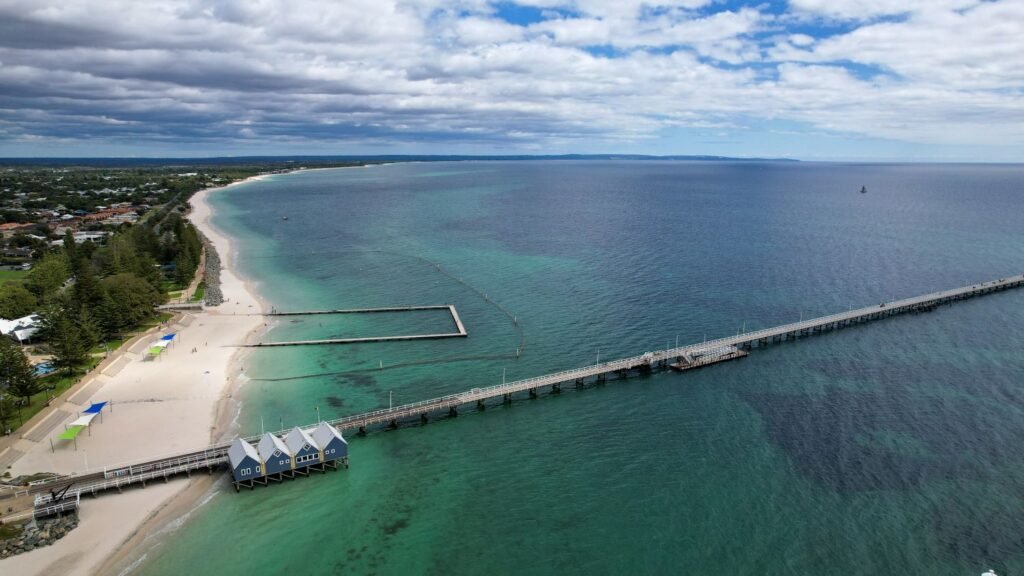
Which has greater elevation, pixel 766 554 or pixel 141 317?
pixel 141 317

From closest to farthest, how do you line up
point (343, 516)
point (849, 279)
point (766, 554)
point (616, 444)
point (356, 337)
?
point (766, 554), point (343, 516), point (616, 444), point (356, 337), point (849, 279)

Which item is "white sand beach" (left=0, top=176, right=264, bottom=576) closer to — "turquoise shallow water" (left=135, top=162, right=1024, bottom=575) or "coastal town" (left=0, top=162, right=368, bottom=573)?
"coastal town" (left=0, top=162, right=368, bottom=573)

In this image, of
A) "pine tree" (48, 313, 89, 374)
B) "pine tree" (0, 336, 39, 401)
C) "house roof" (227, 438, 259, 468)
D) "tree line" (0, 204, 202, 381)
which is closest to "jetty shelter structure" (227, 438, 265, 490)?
"house roof" (227, 438, 259, 468)

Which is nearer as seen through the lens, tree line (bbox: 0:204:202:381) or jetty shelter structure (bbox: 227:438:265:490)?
jetty shelter structure (bbox: 227:438:265:490)

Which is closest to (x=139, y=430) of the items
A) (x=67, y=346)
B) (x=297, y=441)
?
(x=297, y=441)

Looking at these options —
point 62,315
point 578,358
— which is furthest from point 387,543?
point 62,315

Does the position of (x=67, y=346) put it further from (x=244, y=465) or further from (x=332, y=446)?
(x=332, y=446)

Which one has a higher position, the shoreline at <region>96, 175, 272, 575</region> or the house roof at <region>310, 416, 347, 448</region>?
the house roof at <region>310, 416, 347, 448</region>

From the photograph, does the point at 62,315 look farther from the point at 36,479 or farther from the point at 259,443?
the point at 259,443

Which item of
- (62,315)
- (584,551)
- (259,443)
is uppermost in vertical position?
(62,315)
